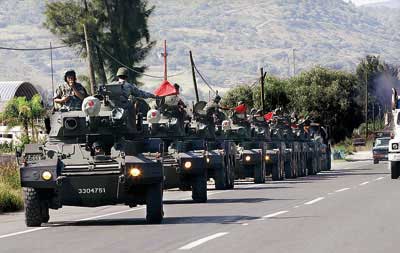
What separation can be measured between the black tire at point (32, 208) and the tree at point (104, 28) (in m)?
45.0

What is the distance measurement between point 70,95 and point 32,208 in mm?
2763

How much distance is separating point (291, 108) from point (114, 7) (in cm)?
2960

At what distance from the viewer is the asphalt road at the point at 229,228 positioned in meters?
15.5

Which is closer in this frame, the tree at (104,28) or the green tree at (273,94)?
the tree at (104,28)

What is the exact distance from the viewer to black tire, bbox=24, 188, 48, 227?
19.7 m

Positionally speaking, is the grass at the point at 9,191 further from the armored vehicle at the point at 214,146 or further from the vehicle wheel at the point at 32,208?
the vehicle wheel at the point at 32,208

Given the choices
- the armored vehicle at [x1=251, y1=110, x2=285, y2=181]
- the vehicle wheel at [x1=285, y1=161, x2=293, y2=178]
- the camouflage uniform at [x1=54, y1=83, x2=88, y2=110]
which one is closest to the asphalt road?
the camouflage uniform at [x1=54, y1=83, x2=88, y2=110]

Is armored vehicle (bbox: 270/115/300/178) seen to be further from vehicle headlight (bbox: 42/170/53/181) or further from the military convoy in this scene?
vehicle headlight (bbox: 42/170/53/181)

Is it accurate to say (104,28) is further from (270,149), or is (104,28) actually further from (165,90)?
(165,90)

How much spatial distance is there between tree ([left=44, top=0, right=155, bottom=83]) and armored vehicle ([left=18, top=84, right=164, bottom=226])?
43668 mm


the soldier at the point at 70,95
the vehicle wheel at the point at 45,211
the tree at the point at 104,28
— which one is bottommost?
the vehicle wheel at the point at 45,211

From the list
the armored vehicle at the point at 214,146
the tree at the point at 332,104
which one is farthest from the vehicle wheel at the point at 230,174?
the tree at the point at 332,104

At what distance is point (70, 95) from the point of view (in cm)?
2184

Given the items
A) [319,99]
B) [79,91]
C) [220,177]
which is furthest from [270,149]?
[319,99]
